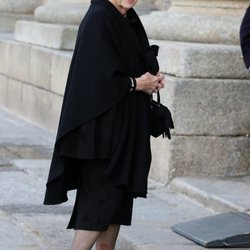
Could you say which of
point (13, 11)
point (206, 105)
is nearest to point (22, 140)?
point (206, 105)

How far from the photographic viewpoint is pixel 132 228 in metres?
6.45

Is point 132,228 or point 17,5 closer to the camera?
point 132,228

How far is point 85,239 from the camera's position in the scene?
5113 mm

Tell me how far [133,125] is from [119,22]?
1.65ft

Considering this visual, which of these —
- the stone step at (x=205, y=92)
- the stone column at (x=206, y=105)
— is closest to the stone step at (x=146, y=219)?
the stone column at (x=206, y=105)

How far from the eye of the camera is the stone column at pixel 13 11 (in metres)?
14.6

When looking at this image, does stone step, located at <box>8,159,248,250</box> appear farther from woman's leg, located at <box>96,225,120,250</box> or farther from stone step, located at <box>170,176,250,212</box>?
woman's leg, located at <box>96,225,120,250</box>

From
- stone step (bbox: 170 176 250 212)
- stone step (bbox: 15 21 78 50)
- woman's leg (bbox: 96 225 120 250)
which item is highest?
stone step (bbox: 15 21 78 50)

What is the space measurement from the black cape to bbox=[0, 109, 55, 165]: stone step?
3.97 m

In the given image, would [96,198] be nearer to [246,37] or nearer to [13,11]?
[246,37]

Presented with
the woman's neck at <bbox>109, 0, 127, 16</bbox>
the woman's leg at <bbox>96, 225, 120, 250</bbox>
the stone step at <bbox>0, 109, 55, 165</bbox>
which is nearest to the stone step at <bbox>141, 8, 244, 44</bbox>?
the stone step at <bbox>0, 109, 55, 165</bbox>

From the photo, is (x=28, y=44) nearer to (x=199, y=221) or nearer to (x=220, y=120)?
(x=220, y=120)

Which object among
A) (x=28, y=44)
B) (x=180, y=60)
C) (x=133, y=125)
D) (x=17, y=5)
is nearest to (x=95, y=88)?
(x=133, y=125)

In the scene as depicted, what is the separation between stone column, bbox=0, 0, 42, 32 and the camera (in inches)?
575
